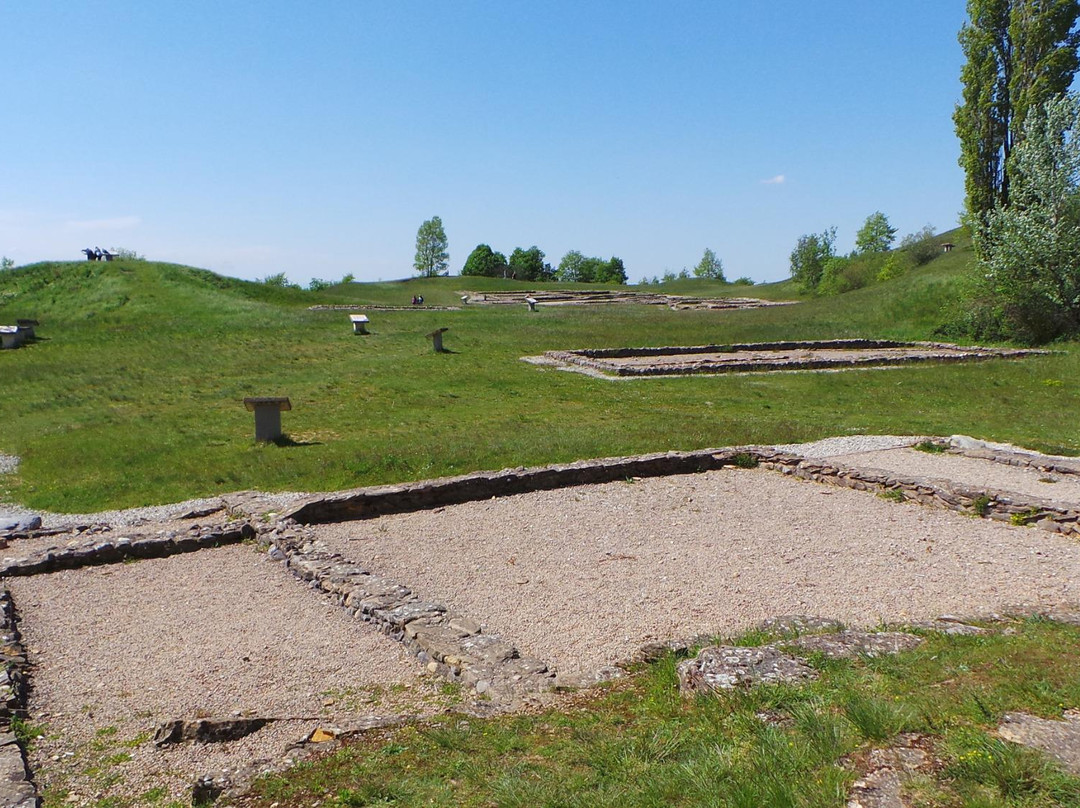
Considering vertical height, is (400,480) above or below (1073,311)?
below

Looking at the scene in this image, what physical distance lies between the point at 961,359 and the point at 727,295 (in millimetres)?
44608

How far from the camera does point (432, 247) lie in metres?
113

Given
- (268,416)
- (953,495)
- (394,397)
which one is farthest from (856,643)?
(394,397)

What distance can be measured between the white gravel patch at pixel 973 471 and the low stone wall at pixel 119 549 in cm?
933

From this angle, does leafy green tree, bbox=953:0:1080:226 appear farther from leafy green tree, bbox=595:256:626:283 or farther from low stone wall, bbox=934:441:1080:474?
leafy green tree, bbox=595:256:626:283

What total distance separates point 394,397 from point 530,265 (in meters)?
88.1

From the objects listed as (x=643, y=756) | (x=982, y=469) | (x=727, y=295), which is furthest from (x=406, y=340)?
(x=727, y=295)

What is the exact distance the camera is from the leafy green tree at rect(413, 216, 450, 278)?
11244cm

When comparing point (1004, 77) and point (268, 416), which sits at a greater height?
point (1004, 77)

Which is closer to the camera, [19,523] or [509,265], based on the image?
[19,523]

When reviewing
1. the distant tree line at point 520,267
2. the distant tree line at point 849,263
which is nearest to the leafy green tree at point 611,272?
the distant tree line at point 520,267

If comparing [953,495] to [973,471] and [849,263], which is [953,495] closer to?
[973,471]

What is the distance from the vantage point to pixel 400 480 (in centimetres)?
1338

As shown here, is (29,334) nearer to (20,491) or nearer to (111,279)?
(111,279)
